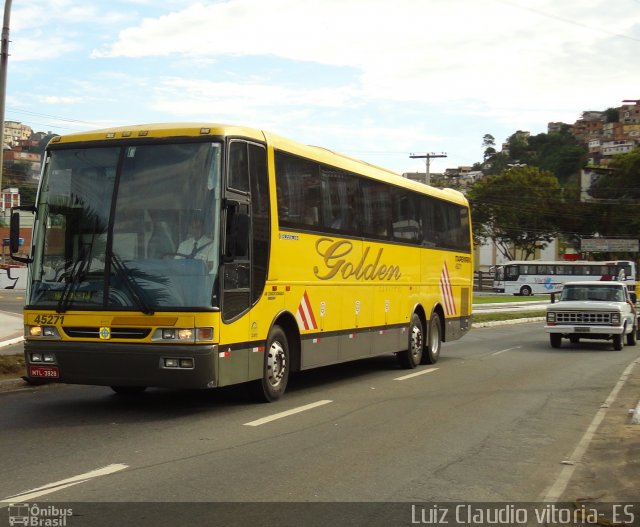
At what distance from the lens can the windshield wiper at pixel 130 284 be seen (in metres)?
9.68

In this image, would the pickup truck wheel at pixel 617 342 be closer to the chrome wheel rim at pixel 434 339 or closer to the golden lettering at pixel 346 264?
Result: the chrome wheel rim at pixel 434 339

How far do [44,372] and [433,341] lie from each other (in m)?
9.82

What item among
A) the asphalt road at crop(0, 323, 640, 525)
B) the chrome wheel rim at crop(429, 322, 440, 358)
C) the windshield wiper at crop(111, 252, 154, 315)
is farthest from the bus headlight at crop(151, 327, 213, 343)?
the chrome wheel rim at crop(429, 322, 440, 358)

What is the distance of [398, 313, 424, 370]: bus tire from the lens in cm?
1672

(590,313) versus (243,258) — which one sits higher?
(243,258)

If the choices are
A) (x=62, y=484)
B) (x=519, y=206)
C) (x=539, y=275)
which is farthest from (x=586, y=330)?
(x=519, y=206)

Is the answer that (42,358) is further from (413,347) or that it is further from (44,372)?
(413,347)

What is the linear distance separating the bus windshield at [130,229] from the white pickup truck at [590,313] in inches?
615

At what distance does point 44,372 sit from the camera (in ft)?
33.0

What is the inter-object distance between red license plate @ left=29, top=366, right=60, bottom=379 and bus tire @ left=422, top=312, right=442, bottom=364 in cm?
925

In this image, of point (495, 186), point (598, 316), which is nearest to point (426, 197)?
point (598, 316)

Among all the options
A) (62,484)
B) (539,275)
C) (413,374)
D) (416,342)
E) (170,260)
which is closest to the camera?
(62,484)

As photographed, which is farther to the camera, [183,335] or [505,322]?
[505,322]

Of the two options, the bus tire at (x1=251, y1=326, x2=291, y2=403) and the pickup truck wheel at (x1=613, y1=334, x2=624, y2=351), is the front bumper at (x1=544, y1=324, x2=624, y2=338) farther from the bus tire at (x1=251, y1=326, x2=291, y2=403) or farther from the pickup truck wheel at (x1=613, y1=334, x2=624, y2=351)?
the bus tire at (x1=251, y1=326, x2=291, y2=403)
